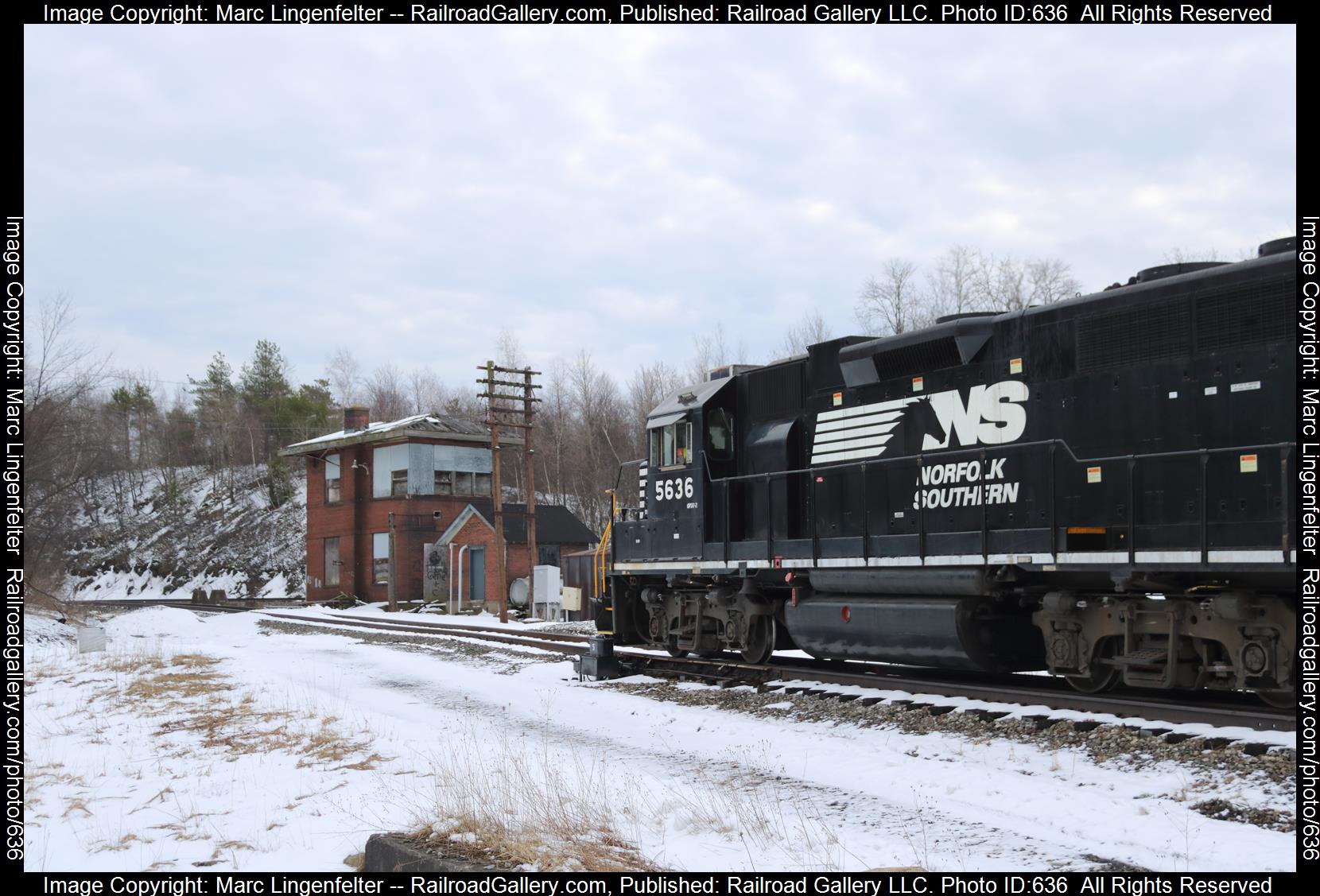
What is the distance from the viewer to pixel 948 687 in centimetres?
1149

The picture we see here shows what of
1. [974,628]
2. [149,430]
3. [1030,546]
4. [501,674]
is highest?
[149,430]

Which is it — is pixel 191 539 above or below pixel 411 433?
below

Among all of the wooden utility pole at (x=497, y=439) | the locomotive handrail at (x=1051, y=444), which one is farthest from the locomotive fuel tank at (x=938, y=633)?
the wooden utility pole at (x=497, y=439)

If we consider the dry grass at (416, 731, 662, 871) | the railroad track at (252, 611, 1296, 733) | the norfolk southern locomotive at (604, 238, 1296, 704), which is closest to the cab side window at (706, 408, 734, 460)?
the norfolk southern locomotive at (604, 238, 1296, 704)

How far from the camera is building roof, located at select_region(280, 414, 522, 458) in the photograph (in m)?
46.9

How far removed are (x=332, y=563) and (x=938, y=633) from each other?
144 ft

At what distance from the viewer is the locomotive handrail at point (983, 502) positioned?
31.2 ft

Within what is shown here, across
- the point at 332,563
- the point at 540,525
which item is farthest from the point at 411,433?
the point at 332,563

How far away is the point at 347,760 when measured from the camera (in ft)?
31.5

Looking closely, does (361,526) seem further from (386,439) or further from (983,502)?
(983,502)

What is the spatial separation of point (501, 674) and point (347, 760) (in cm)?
700

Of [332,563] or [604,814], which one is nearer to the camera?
[604,814]
